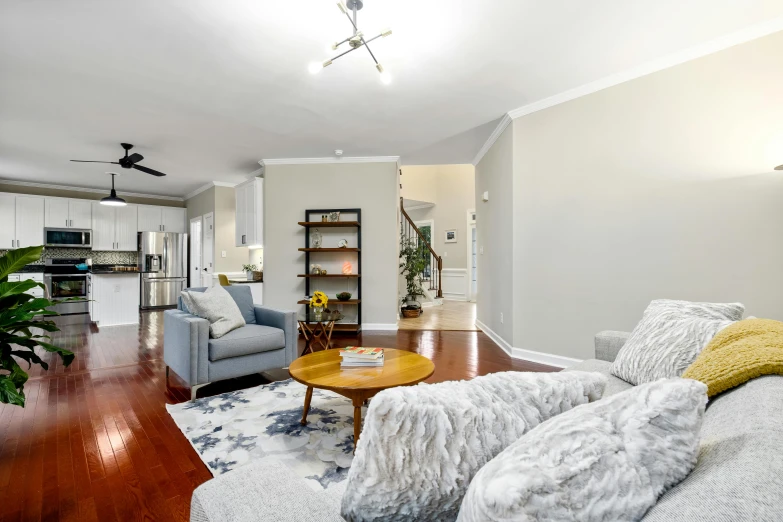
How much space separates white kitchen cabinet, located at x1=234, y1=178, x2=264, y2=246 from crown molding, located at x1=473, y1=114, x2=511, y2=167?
3417mm

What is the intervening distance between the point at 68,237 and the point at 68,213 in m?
0.50

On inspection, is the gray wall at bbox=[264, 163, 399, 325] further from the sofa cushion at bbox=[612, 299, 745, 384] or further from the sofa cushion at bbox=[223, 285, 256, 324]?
the sofa cushion at bbox=[612, 299, 745, 384]

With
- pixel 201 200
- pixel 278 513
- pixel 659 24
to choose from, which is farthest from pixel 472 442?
pixel 201 200

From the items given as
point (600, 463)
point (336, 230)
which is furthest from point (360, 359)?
point (336, 230)

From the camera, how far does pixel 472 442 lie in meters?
0.64

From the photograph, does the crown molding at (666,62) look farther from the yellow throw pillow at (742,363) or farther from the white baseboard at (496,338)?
the yellow throw pillow at (742,363)

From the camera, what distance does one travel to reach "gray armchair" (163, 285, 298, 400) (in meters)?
2.77

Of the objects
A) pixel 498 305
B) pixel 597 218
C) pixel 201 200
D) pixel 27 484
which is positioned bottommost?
pixel 27 484

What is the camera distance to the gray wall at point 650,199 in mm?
2727

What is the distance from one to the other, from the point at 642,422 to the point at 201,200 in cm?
897

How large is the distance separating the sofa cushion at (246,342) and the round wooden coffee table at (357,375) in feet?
2.39

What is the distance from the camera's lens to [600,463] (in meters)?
0.50

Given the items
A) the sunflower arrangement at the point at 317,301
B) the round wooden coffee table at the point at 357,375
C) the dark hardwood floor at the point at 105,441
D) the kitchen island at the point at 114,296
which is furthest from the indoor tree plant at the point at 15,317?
the kitchen island at the point at 114,296

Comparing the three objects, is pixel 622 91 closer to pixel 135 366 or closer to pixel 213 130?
pixel 213 130
